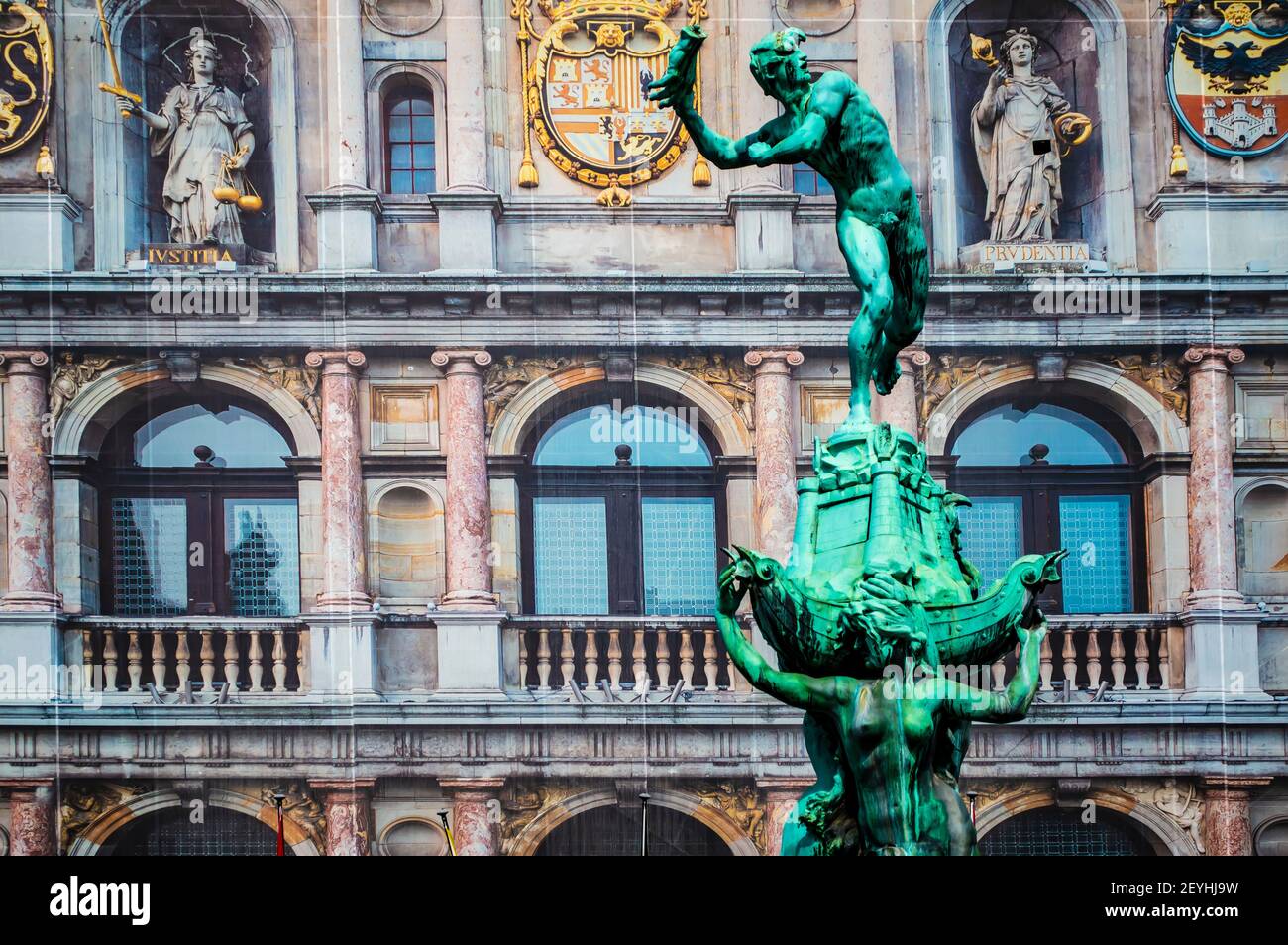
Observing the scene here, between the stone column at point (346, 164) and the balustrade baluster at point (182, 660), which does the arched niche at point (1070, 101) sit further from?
the balustrade baluster at point (182, 660)

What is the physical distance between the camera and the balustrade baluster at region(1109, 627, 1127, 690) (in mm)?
20172

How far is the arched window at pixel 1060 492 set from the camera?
20.8 m

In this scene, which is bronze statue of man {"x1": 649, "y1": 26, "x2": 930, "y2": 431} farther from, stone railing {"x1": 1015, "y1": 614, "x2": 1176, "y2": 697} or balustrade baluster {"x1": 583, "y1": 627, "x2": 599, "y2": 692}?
stone railing {"x1": 1015, "y1": 614, "x2": 1176, "y2": 697}

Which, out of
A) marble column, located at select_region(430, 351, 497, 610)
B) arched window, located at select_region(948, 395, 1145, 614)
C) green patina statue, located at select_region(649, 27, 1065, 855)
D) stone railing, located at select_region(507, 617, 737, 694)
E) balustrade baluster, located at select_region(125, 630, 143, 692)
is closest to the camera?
green patina statue, located at select_region(649, 27, 1065, 855)

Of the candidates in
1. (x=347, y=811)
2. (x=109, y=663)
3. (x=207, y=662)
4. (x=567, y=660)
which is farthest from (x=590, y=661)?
(x=109, y=663)

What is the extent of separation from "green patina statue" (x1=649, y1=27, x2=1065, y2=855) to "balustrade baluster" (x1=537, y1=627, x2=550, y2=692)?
9.84 meters

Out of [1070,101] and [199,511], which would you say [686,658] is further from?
[1070,101]

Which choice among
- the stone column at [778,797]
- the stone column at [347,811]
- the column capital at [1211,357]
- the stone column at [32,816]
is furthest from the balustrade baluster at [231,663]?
the column capital at [1211,357]

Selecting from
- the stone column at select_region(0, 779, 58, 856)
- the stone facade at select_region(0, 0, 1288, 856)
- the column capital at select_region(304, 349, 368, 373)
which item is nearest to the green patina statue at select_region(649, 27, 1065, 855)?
the stone facade at select_region(0, 0, 1288, 856)

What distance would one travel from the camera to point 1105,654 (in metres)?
20.6

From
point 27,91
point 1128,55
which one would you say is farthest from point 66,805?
point 1128,55

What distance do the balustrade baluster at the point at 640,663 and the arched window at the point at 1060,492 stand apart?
114 inches

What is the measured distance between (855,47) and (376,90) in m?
4.02

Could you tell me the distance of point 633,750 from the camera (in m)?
19.8
